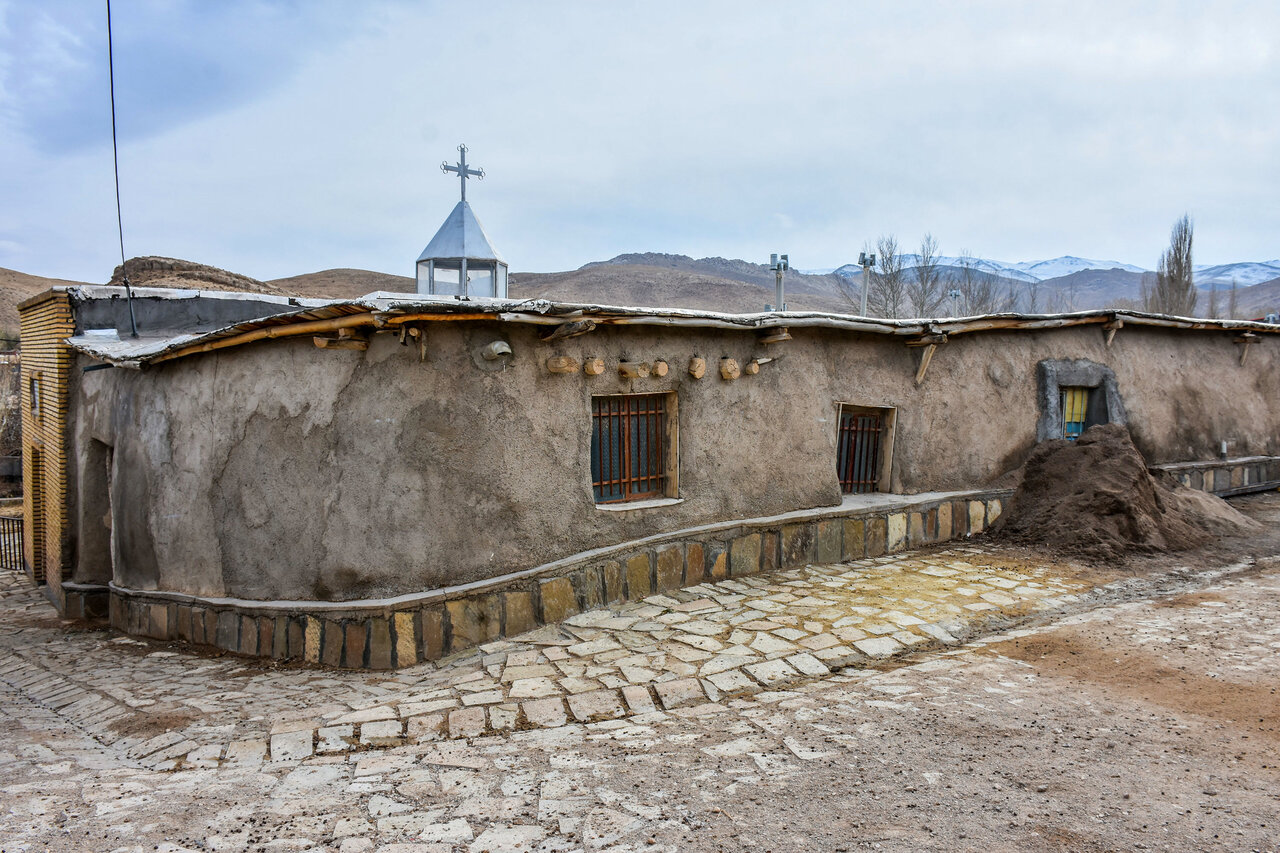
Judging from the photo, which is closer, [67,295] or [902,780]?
[902,780]

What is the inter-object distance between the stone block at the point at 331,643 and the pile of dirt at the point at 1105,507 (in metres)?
7.79

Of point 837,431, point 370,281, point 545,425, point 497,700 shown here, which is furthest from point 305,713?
point 370,281

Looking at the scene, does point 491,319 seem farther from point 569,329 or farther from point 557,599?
point 557,599

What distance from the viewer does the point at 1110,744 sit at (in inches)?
171

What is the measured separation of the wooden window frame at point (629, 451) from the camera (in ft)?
24.8

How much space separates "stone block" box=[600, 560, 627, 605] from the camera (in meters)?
7.13

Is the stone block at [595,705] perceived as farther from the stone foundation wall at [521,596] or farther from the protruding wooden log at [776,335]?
the protruding wooden log at [776,335]

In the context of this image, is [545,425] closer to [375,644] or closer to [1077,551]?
[375,644]

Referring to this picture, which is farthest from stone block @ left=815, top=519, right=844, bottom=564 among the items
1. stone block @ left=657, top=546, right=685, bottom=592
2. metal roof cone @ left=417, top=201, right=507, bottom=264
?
metal roof cone @ left=417, top=201, right=507, bottom=264

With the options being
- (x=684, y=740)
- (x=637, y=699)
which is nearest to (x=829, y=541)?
(x=637, y=699)

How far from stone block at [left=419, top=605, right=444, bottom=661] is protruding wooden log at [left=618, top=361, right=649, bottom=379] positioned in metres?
2.73

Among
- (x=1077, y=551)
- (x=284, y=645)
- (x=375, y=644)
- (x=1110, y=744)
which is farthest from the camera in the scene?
(x=1077, y=551)

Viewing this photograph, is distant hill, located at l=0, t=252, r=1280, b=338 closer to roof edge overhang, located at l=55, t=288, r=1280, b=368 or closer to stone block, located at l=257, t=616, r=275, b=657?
roof edge overhang, located at l=55, t=288, r=1280, b=368

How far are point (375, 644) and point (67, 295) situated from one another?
7.13 m
